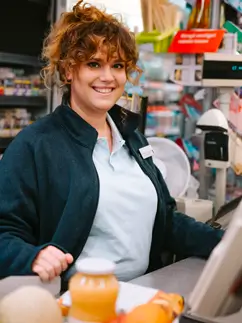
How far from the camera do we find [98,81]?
164 centimetres

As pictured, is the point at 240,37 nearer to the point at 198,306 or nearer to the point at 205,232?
the point at 205,232

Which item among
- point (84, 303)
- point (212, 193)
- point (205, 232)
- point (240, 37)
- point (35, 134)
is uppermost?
point (240, 37)

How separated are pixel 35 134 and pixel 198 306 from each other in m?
0.94

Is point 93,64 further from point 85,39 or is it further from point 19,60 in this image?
point 19,60

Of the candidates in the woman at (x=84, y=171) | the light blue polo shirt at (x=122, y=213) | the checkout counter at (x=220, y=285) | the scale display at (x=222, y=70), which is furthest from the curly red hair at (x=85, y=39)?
the scale display at (x=222, y=70)

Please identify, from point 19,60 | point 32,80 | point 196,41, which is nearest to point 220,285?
point 196,41

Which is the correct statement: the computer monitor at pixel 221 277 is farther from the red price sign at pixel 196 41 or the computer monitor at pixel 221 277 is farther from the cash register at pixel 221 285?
the red price sign at pixel 196 41

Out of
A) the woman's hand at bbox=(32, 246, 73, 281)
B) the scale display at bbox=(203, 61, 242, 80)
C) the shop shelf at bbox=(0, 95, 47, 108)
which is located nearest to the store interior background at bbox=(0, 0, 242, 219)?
the shop shelf at bbox=(0, 95, 47, 108)

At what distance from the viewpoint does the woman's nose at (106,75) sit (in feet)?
5.35

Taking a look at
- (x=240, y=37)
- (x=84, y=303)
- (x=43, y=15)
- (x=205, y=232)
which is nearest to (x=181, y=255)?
(x=205, y=232)

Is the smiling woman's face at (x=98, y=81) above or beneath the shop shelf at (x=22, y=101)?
above

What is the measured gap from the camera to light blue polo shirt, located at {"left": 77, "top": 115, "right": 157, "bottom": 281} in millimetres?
1639

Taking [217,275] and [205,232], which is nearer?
[217,275]

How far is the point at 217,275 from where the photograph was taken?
2.76ft
